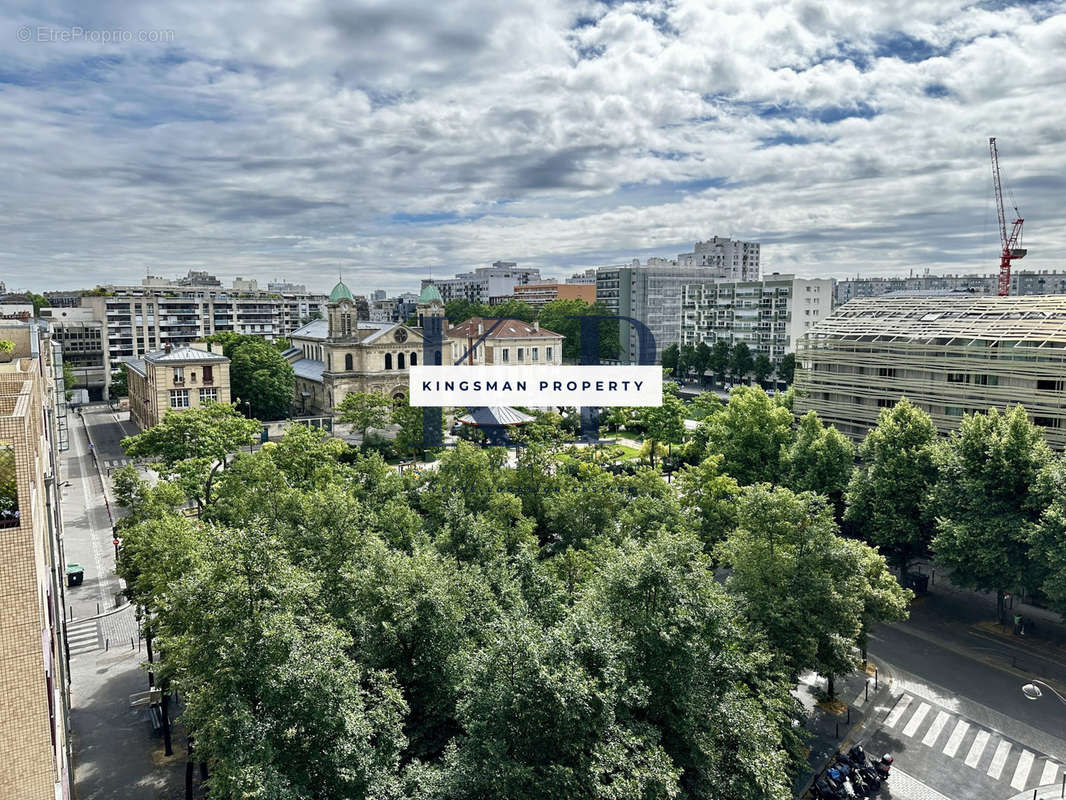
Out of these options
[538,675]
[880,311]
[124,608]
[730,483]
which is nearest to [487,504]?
[730,483]

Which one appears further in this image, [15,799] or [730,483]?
[730,483]

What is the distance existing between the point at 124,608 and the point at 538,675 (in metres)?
33.8

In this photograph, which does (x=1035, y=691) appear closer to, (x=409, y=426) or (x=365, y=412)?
(x=409, y=426)

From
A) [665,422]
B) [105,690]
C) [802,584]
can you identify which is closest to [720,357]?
[665,422]

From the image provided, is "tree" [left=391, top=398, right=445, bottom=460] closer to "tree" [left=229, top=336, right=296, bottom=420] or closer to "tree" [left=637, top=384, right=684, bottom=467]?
"tree" [left=637, top=384, right=684, bottom=467]

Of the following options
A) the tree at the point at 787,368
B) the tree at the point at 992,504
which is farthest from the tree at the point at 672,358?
the tree at the point at 992,504

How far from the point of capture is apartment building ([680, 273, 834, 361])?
119 metres

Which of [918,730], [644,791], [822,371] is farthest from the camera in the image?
[822,371]

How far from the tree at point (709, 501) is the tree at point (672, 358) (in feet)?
318

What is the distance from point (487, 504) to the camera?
3744 cm

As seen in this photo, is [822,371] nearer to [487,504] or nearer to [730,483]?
[730,483]

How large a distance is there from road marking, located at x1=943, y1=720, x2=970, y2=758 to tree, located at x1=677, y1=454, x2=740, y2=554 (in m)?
12.7

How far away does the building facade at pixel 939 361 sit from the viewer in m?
45.1

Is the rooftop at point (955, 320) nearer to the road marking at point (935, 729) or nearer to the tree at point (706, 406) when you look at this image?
the tree at point (706, 406)
